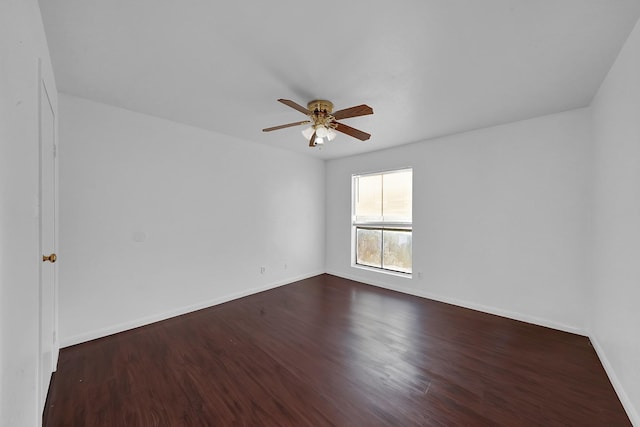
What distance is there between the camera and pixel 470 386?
1.94m

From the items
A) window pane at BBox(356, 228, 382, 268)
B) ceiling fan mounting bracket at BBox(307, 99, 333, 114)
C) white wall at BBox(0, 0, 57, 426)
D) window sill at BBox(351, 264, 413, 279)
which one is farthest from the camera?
window pane at BBox(356, 228, 382, 268)

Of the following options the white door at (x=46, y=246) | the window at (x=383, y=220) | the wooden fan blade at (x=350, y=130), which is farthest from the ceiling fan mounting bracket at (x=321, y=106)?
the window at (x=383, y=220)

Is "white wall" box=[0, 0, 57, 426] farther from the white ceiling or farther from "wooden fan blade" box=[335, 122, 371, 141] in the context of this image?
"wooden fan blade" box=[335, 122, 371, 141]

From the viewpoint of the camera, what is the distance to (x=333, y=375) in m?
2.07

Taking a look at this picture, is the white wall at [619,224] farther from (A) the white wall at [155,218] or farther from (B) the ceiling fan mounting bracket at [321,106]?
(A) the white wall at [155,218]

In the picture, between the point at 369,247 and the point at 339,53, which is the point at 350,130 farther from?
the point at 369,247

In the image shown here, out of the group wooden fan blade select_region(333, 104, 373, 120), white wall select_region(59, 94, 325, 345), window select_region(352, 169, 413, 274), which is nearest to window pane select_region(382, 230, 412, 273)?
Answer: window select_region(352, 169, 413, 274)

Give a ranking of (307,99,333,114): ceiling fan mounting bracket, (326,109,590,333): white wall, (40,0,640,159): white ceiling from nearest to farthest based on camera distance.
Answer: (40,0,640,159): white ceiling, (307,99,333,114): ceiling fan mounting bracket, (326,109,590,333): white wall

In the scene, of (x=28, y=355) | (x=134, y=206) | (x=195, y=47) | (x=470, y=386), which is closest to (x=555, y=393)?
(x=470, y=386)

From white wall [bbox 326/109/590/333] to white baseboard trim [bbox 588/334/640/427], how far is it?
431mm

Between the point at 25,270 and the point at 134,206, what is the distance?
75.0 inches

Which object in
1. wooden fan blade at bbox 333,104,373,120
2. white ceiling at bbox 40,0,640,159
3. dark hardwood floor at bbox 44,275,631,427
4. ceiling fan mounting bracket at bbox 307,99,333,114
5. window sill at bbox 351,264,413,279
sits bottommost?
dark hardwood floor at bbox 44,275,631,427

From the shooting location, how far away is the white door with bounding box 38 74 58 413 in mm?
1507

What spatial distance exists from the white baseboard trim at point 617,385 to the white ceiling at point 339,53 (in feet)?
7.84
